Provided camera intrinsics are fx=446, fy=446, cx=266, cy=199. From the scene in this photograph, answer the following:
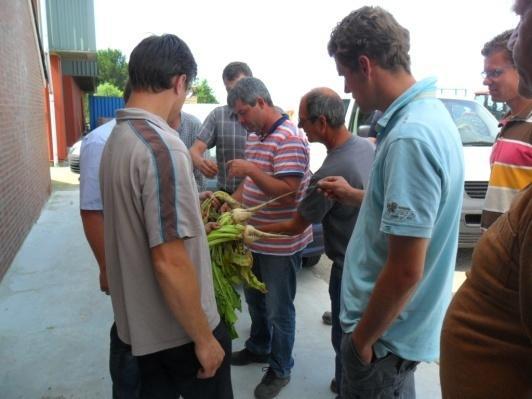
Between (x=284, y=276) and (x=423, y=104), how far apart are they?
175 cm

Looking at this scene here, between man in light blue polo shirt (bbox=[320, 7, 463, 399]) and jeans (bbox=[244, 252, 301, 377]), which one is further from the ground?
man in light blue polo shirt (bbox=[320, 7, 463, 399])

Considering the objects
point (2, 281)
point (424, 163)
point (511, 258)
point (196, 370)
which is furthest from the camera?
point (2, 281)

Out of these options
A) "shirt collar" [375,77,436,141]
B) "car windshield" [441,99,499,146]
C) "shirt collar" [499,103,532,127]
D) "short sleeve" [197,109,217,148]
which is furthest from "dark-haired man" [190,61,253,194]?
"car windshield" [441,99,499,146]

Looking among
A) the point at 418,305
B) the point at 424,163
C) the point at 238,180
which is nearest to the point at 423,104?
the point at 424,163

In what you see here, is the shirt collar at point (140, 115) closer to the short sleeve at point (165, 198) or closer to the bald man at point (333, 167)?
the short sleeve at point (165, 198)

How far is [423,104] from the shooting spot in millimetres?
1595

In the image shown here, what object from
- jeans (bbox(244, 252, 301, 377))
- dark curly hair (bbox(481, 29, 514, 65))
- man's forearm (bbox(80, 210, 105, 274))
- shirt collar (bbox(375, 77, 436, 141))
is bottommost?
jeans (bbox(244, 252, 301, 377))

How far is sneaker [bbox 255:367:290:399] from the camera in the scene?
307 centimetres

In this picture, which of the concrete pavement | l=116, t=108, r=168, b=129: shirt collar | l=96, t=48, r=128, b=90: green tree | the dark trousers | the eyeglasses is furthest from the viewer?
l=96, t=48, r=128, b=90: green tree

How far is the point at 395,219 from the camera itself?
4.77 feet

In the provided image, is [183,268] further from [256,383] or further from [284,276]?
[256,383]

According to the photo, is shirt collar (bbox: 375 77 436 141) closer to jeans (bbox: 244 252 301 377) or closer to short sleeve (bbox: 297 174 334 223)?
short sleeve (bbox: 297 174 334 223)

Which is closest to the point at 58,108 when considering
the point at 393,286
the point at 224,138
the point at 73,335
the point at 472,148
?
the point at 224,138

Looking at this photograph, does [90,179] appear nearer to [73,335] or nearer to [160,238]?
[160,238]
